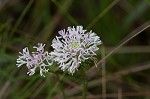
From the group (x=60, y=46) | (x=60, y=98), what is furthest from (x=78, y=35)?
(x=60, y=98)

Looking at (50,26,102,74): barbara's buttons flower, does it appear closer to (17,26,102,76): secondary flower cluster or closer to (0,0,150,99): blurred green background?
(17,26,102,76): secondary flower cluster

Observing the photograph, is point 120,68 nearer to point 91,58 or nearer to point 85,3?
point 85,3

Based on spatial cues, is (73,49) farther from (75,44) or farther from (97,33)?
(97,33)

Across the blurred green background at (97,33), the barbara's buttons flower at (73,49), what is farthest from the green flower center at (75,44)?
the blurred green background at (97,33)

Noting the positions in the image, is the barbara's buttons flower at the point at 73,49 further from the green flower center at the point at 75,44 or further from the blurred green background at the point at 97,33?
the blurred green background at the point at 97,33

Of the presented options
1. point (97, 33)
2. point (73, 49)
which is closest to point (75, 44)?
point (73, 49)

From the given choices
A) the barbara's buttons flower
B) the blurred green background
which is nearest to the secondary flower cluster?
the barbara's buttons flower
